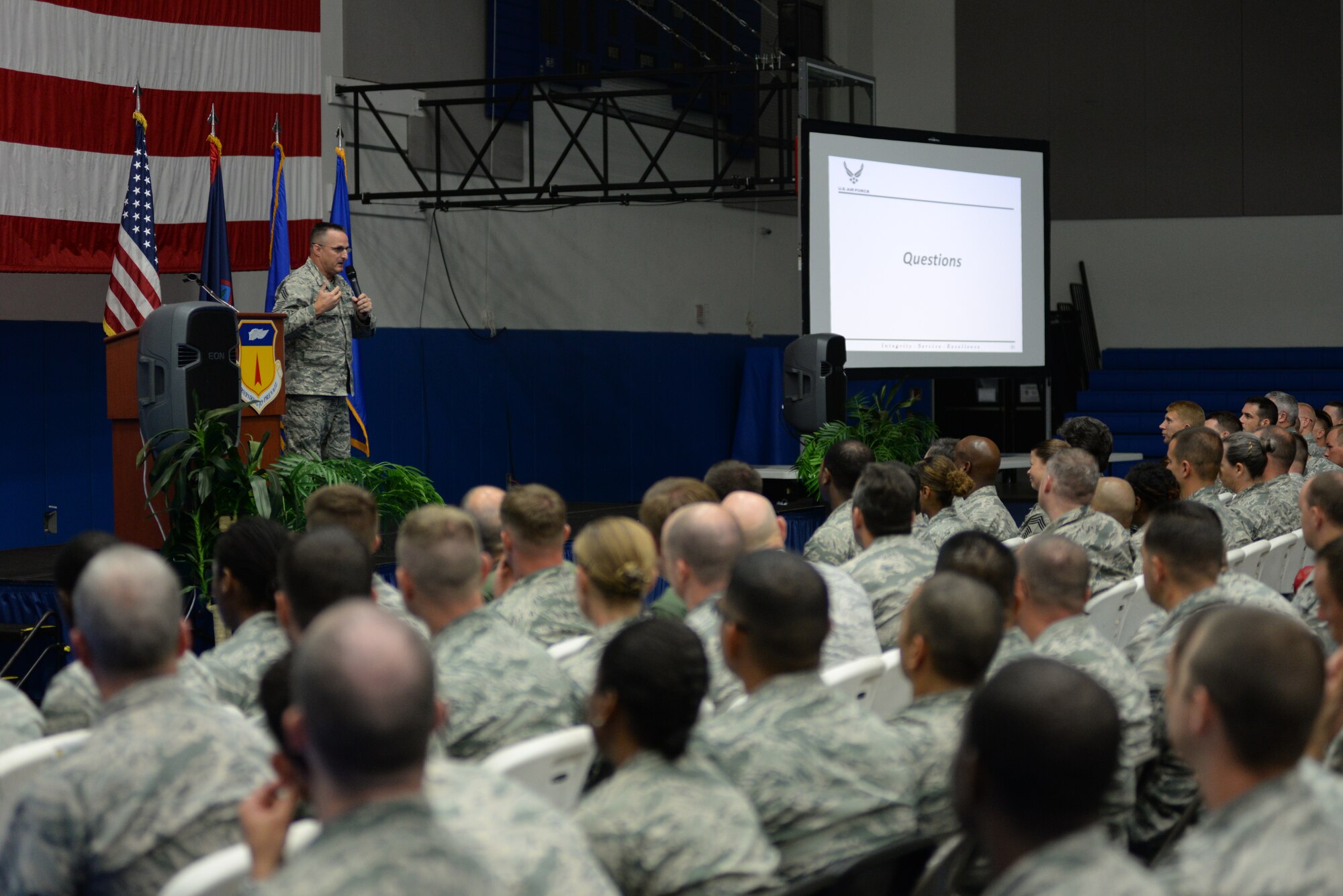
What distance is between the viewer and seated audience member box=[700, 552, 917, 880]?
7.02 ft

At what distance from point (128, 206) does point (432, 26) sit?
3690mm

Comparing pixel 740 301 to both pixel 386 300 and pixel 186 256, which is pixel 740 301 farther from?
pixel 186 256

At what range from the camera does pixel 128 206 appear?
22.5 feet

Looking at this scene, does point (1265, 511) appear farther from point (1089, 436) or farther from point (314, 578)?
point (314, 578)

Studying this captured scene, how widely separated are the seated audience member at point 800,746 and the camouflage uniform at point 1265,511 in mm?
4337

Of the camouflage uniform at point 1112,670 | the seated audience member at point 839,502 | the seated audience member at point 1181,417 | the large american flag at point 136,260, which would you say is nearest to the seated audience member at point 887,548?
the seated audience member at point 839,502

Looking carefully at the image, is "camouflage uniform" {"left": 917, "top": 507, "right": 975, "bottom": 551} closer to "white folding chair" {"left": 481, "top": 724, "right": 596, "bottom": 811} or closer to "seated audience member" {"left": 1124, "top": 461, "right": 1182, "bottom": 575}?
"seated audience member" {"left": 1124, "top": 461, "right": 1182, "bottom": 575}

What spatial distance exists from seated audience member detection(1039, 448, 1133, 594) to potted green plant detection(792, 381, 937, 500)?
100.0 inches

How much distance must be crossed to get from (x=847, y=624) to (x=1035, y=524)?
2.68 m

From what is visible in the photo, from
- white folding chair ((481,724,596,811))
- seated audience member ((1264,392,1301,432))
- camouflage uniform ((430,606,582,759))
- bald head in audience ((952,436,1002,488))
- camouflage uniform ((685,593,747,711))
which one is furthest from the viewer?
seated audience member ((1264,392,1301,432))

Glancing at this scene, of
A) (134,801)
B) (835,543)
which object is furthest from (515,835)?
(835,543)

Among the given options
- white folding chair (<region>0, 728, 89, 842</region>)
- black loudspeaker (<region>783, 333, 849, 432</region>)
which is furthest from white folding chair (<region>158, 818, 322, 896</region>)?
black loudspeaker (<region>783, 333, 849, 432</region>)

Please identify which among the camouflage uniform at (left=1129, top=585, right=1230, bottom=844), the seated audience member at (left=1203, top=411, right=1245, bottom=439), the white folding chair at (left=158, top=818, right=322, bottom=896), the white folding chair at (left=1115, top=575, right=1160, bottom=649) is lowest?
the camouflage uniform at (left=1129, top=585, right=1230, bottom=844)

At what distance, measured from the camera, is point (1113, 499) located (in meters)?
4.98
